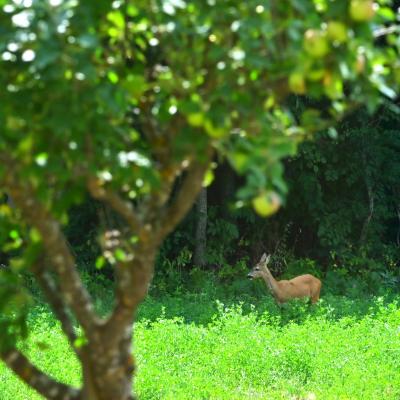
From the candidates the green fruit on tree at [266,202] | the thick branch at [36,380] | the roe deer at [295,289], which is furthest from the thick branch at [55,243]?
the roe deer at [295,289]

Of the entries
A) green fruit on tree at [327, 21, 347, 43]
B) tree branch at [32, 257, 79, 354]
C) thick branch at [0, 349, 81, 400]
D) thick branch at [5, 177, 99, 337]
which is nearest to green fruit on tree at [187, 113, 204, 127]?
green fruit on tree at [327, 21, 347, 43]

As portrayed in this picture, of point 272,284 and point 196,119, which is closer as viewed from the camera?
point 196,119

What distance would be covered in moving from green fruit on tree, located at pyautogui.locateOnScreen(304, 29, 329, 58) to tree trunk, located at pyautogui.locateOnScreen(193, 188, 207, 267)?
39.1ft

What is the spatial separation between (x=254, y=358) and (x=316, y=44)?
5.73 m

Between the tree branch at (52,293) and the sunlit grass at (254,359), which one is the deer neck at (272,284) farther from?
the tree branch at (52,293)

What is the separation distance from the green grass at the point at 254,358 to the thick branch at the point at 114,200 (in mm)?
3992

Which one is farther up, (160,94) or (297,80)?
(297,80)

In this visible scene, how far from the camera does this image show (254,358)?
27.0ft

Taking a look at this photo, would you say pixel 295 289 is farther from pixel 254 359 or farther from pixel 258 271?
pixel 254 359

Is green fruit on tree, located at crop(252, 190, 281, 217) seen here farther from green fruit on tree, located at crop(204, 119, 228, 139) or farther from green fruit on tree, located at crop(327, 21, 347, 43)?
green fruit on tree, located at crop(327, 21, 347, 43)

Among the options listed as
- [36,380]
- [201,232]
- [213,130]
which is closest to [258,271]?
[201,232]

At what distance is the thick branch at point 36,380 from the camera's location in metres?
3.89

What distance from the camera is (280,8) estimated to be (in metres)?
3.13

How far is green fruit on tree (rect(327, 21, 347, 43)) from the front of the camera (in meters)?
2.76
